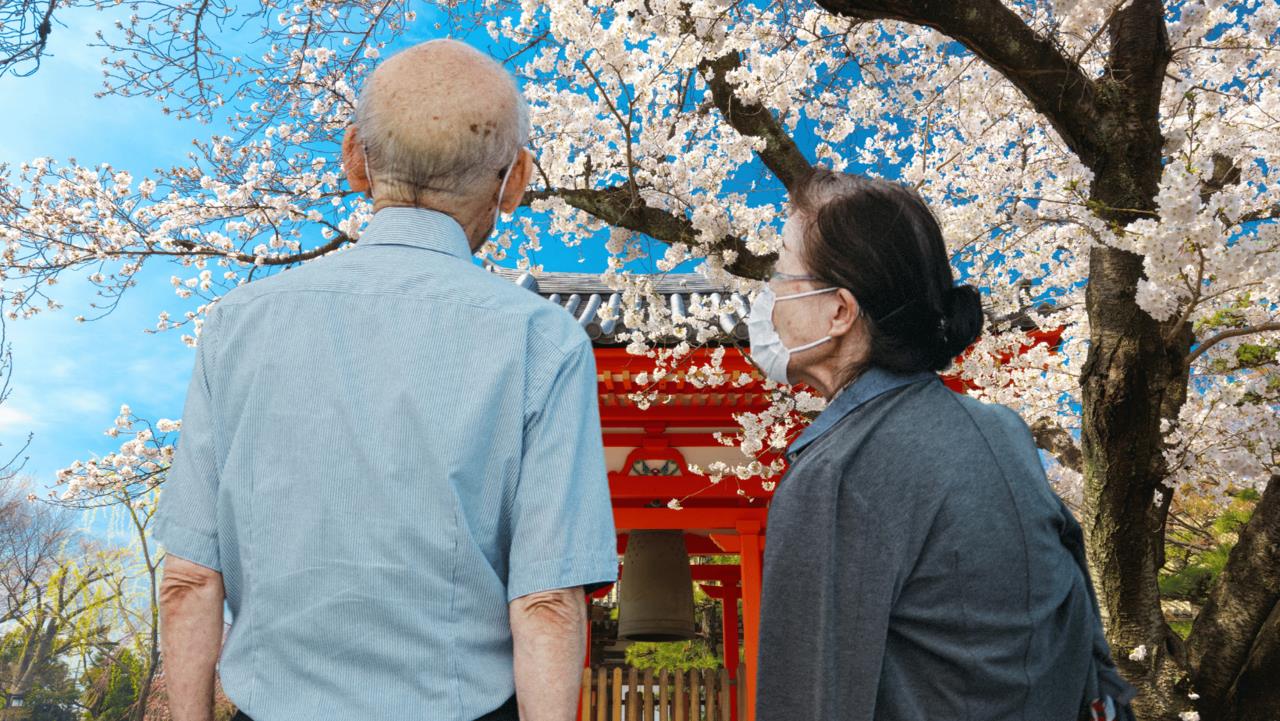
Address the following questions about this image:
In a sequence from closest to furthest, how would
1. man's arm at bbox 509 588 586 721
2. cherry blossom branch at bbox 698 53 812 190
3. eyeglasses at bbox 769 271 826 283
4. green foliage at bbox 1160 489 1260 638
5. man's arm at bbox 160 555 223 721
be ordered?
man's arm at bbox 509 588 586 721 < man's arm at bbox 160 555 223 721 < eyeglasses at bbox 769 271 826 283 < cherry blossom branch at bbox 698 53 812 190 < green foliage at bbox 1160 489 1260 638

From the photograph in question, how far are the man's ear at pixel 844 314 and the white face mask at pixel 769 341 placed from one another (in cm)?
3

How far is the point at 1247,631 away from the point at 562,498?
4090 mm

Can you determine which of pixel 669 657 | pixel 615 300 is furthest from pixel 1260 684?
pixel 669 657

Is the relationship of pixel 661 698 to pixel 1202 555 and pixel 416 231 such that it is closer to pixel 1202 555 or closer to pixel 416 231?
pixel 1202 555

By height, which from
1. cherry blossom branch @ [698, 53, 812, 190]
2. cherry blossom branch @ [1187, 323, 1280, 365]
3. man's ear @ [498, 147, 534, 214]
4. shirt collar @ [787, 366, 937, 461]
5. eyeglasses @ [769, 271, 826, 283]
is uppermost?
cherry blossom branch @ [698, 53, 812, 190]

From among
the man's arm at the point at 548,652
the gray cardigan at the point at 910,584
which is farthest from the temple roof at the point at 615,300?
the man's arm at the point at 548,652

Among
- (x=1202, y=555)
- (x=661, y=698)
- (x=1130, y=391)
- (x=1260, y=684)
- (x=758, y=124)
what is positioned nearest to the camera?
(x=1130, y=391)

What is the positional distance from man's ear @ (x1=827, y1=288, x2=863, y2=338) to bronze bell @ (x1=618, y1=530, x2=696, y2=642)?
21.5 ft

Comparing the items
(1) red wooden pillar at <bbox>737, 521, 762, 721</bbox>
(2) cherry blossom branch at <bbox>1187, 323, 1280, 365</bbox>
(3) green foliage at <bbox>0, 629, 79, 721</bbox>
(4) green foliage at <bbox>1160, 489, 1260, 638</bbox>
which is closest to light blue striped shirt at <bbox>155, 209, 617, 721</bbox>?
(2) cherry blossom branch at <bbox>1187, 323, 1280, 365</bbox>

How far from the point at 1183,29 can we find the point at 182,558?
4.75m

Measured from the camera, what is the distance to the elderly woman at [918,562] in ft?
4.26

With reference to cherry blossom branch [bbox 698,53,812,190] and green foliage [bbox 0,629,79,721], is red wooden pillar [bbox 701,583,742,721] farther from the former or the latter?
green foliage [bbox 0,629,79,721]

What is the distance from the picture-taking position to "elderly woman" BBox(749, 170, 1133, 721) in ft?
4.26

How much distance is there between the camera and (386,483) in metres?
1.14
